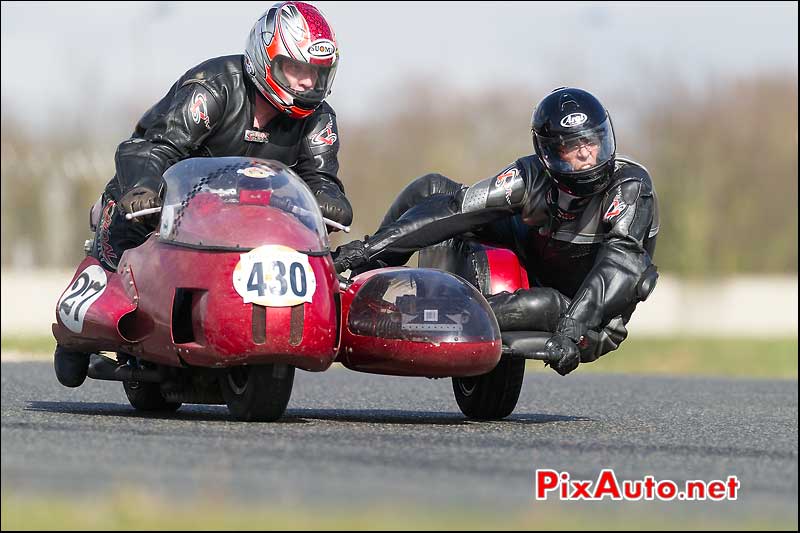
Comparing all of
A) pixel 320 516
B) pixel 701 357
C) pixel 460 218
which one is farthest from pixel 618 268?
pixel 701 357

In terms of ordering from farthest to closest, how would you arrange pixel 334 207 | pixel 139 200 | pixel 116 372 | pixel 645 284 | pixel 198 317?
pixel 334 207, pixel 645 284, pixel 116 372, pixel 139 200, pixel 198 317

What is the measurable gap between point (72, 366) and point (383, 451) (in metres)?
2.87

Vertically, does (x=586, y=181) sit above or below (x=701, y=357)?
below

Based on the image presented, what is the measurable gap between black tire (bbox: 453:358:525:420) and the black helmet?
124 centimetres

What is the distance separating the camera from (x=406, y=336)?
28.6 ft

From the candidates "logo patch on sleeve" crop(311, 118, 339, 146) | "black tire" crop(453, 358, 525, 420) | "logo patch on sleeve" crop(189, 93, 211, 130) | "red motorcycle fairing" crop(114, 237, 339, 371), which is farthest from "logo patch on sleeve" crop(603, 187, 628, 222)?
"logo patch on sleeve" crop(189, 93, 211, 130)

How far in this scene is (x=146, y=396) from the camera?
32.0ft

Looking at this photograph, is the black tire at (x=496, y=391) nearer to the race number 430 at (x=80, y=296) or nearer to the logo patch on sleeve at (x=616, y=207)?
the logo patch on sleeve at (x=616, y=207)

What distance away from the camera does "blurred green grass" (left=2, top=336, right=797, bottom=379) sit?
30.0m

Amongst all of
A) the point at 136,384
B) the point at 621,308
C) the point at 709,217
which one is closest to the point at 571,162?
the point at 621,308

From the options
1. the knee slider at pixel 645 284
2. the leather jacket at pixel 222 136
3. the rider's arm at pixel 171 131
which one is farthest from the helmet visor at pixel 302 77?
the knee slider at pixel 645 284

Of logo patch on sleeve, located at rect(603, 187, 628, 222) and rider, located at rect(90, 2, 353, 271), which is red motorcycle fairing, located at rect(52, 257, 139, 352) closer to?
rider, located at rect(90, 2, 353, 271)

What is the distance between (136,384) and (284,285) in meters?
2.11

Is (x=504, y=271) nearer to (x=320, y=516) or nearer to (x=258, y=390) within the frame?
(x=258, y=390)
